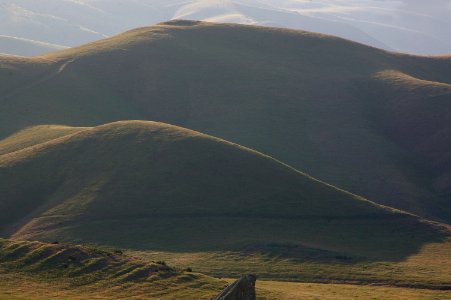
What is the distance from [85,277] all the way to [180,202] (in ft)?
184

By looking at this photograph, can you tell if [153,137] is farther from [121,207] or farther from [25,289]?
[25,289]

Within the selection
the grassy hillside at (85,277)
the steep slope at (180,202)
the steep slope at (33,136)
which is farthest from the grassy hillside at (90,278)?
the steep slope at (33,136)

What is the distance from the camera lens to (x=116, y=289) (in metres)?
57.8

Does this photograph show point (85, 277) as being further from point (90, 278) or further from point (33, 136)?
point (33, 136)

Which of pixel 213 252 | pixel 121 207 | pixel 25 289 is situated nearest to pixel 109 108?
pixel 121 207

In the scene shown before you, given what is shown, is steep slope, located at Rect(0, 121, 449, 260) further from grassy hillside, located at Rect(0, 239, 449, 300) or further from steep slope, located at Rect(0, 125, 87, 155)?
grassy hillside, located at Rect(0, 239, 449, 300)

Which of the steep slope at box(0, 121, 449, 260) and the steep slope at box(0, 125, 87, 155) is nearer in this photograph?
the steep slope at box(0, 121, 449, 260)

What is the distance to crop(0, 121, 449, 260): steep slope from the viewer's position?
105 metres

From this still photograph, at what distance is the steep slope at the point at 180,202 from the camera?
344 feet

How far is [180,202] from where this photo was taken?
116438mm

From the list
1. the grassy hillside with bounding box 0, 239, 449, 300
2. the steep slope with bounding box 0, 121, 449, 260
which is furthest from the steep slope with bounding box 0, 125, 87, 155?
the grassy hillside with bounding box 0, 239, 449, 300

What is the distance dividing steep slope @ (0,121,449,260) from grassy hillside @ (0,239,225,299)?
119ft

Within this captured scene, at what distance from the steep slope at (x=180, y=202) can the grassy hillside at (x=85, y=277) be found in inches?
1426

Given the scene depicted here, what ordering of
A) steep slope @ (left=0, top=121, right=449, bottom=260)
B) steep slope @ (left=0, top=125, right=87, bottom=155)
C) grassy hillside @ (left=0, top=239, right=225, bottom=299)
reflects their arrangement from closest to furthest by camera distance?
grassy hillside @ (left=0, top=239, right=225, bottom=299) → steep slope @ (left=0, top=121, right=449, bottom=260) → steep slope @ (left=0, top=125, right=87, bottom=155)
